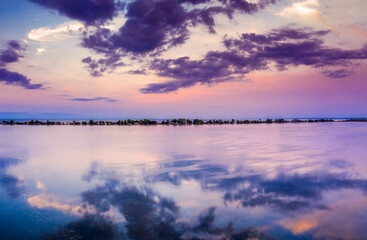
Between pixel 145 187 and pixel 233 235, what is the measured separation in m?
3.62

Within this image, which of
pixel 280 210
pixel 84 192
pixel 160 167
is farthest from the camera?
pixel 160 167

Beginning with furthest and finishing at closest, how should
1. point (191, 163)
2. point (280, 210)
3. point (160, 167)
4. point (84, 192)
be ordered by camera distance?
1. point (191, 163)
2. point (160, 167)
3. point (84, 192)
4. point (280, 210)

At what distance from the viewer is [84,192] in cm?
709

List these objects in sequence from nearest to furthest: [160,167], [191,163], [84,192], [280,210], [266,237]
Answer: [266,237], [280,210], [84,192], [160,167], [191,163]

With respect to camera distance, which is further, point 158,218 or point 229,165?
point 229,165

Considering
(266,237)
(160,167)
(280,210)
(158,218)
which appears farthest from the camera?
(160,167)

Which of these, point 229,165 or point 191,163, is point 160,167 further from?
point 229,165

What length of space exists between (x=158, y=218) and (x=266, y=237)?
222 cm

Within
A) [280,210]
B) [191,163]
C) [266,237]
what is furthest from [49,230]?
[191,163]

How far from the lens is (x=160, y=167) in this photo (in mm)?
10445

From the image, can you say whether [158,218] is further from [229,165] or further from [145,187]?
[229,165]

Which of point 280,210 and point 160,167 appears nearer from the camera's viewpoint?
point 280,210

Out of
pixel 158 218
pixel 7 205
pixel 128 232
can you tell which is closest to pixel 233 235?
pixel 158 218

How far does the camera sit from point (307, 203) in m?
6.16
